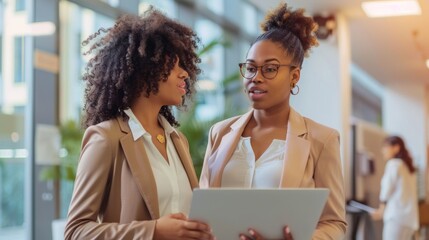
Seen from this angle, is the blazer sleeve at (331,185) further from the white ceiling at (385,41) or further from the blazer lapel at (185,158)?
the white ceiling at (385,41)

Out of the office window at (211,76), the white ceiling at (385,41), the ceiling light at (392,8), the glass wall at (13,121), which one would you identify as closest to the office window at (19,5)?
the glass wall at (13,121)

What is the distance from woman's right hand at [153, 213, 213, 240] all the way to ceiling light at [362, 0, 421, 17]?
4.88 metres

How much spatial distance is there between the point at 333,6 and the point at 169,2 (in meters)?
1.95

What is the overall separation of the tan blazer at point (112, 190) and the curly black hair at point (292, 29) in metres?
0.62

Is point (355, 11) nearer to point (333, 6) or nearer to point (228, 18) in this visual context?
point (333, 6)

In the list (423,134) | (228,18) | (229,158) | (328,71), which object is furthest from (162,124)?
(423,134)

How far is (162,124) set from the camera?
6.74 ft

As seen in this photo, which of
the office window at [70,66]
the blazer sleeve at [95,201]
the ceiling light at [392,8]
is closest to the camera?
the blazer sleeve at [95,201]

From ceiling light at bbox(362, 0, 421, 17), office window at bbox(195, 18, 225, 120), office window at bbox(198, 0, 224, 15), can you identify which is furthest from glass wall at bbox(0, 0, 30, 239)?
ceiling light at bbox(362, 0, 421, 17)

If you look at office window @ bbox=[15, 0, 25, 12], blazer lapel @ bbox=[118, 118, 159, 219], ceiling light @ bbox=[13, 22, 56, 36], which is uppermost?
office window @ bbox=[15, 0, 25, 12]

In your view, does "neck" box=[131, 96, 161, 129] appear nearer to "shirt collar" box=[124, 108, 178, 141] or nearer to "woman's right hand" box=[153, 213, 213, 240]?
"shirt collar" box=[124, 108, 178, 141]

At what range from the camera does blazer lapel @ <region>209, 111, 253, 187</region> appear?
82.0 inches

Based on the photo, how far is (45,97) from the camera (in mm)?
5582

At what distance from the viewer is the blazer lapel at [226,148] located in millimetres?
2084
